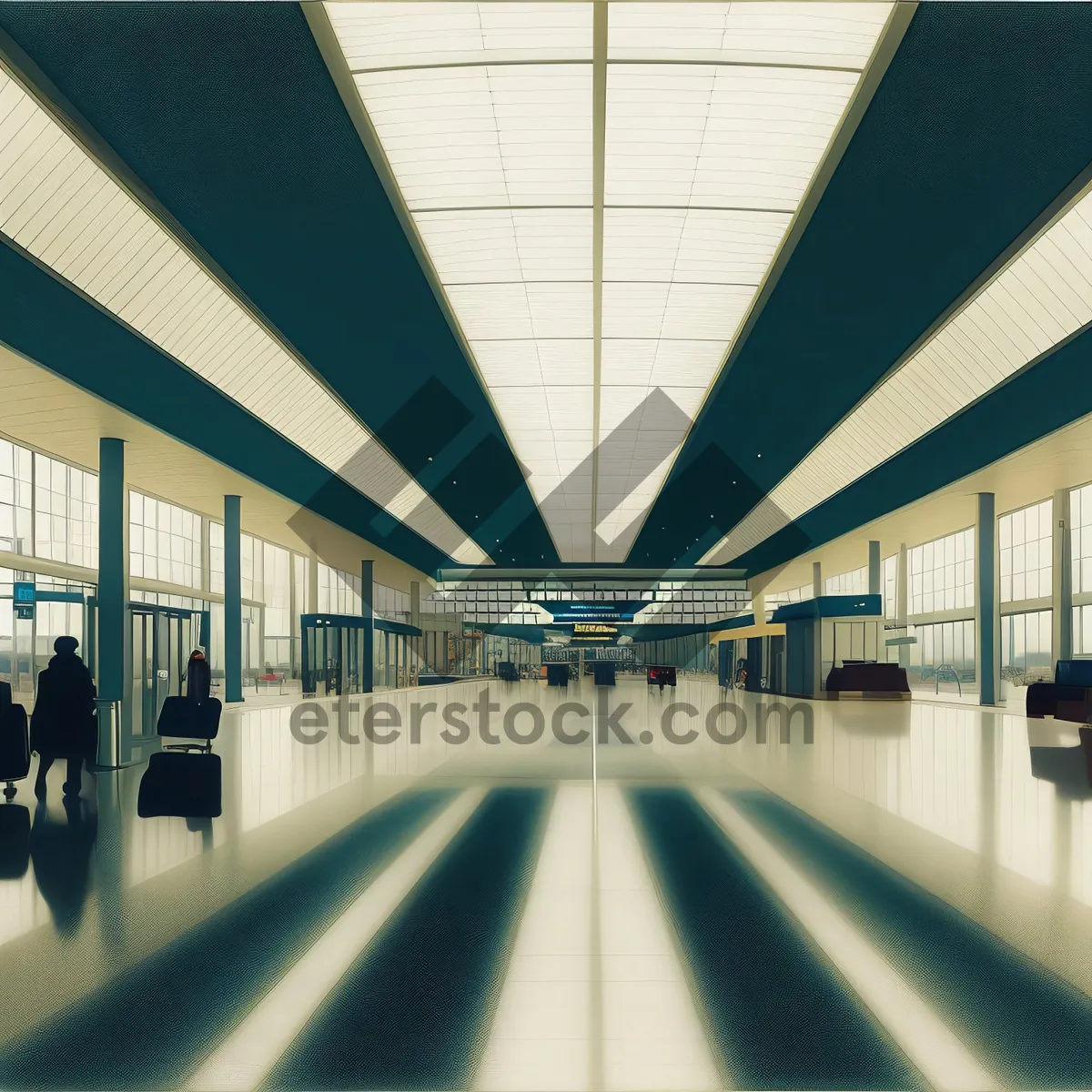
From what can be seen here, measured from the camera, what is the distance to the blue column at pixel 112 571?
52.7 ft

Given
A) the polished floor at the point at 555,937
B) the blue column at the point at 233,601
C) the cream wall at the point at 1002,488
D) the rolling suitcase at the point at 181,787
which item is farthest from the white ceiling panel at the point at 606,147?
the blue column at the point at 233,601

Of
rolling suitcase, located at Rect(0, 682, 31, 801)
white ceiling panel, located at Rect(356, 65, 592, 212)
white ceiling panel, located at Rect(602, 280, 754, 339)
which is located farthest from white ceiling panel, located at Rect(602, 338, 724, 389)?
rolling suitcase, located at Rect(0, 682, 31, 801)

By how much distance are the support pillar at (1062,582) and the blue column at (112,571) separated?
27.4 m

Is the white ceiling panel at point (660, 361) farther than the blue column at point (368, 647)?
No

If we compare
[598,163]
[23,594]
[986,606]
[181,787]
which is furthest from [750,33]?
[986,606]

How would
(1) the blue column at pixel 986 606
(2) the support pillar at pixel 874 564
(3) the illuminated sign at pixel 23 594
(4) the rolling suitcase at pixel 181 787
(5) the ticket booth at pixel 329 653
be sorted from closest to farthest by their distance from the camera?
(4) the rolling suitcase at pixel 181 787 < (3) the illuminated sign at pixel 23 594 < (1) the blue column at pixel 986 606 < (5) the ticket booth at pixel 329 653 < (2) the support pillar at pixel 874 564

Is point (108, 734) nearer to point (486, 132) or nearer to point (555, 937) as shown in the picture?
point (486, 132)

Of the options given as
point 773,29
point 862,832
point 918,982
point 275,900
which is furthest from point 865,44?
point 275,900

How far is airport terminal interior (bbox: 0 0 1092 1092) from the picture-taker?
4.64m

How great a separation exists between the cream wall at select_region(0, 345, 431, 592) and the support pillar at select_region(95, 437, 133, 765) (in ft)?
3.06

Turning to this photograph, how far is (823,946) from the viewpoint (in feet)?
18.1

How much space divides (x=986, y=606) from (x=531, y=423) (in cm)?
1789

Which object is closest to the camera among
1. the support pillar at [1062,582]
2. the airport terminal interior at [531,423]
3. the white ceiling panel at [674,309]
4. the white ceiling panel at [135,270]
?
the airport terminal interior at [531,423]

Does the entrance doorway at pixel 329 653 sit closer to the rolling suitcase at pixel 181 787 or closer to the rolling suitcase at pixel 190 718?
the rolling suitcase at pixel 181 787
